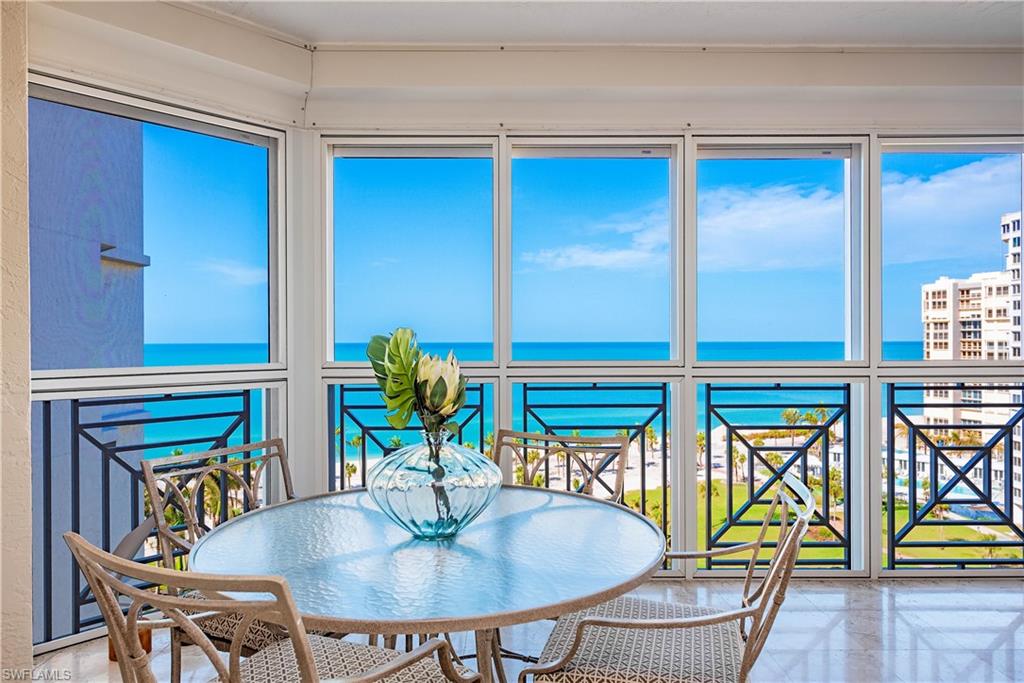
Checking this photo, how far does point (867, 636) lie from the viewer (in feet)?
8.37

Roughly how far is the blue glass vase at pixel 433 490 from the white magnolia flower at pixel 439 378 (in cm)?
8

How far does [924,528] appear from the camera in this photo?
3.43 metres

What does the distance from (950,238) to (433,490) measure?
11.9ft

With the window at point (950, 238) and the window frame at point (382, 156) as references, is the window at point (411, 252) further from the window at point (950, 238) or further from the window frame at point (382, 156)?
the window at point (950, 238)

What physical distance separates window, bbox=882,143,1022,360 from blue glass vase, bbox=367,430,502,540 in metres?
2.66

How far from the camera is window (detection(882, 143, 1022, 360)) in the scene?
338cm

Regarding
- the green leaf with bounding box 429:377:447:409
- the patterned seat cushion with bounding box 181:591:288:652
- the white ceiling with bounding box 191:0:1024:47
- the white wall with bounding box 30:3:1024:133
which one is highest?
the white ceiling with bounding box 191:0:1024:47

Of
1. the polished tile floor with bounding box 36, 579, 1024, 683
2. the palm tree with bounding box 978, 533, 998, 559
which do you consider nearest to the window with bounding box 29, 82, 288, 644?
the polished tile floor with bounding box 36, 579, 1024, 683

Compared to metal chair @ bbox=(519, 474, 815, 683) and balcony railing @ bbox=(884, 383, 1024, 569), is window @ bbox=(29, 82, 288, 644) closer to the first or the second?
metal chair @ bbox=(519, 474, 815, 683)

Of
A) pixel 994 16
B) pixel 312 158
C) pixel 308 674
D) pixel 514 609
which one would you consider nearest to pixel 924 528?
pixel 994 16

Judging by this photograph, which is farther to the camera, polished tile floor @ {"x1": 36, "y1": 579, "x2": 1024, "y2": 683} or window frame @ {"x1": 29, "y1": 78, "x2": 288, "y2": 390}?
window frame @ {"x1": 29, "y1": 78, "x2": 288, "y2": 390}

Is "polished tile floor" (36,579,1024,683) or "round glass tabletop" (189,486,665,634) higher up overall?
"round glass tabletop" (189,486,665,634)

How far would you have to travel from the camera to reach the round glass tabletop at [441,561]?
1205 mm

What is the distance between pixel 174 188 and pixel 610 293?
349 cm
